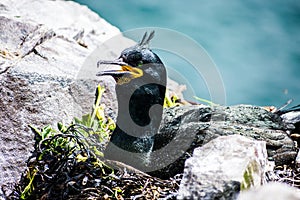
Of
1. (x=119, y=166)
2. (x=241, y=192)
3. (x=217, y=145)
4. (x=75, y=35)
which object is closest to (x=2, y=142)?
(x=119, y=166)

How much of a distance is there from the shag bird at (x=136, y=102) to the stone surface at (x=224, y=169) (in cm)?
71

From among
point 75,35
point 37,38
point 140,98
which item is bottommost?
point 140,98

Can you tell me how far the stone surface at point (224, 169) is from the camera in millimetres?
1559

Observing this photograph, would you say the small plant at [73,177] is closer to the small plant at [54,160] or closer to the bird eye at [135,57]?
the small plant at [54,160]

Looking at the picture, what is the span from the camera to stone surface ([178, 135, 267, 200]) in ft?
5.11

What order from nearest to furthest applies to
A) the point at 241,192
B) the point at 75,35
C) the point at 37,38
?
the point at 241,192
the point at 37,38
the point at 75,35

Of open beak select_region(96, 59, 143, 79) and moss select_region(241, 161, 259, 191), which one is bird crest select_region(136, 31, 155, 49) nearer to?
open beak select_region(96, 59, 143, 79)

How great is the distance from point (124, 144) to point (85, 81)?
2.39 feet

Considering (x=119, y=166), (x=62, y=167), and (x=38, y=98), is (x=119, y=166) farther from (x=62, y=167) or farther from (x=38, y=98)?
(x=38, y=98)

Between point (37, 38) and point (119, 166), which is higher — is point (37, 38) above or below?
above

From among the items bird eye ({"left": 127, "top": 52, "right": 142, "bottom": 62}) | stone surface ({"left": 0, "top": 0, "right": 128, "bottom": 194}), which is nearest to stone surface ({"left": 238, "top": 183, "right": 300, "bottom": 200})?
bird eye ({"left": 127, "top": 52, "right": 142, "bottom": 62})

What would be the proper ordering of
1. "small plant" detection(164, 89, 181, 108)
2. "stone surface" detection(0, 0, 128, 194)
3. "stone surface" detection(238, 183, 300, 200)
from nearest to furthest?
"stone surface" detection(238, 183, 300, 200)
"stone surface" detection(0, 0, 128, 194)
"small plant" detection(164, 89, 181, 108)

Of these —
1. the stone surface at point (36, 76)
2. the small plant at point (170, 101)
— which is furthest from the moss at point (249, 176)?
the small plant at point (170, 101)

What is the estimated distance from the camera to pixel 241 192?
61.1 inches
